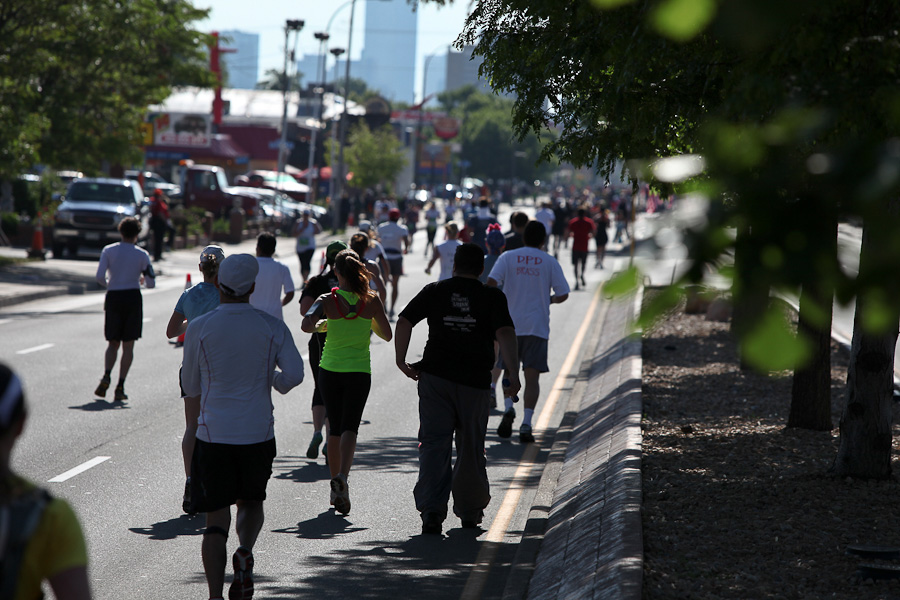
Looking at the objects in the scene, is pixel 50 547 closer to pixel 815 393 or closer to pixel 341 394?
pixel 341 394

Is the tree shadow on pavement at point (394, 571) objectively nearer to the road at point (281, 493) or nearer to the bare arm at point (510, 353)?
the road at point (281, 493)

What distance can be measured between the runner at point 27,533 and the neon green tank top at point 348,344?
5.42m

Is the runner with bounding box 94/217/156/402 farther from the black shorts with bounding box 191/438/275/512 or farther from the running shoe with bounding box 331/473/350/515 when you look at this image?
the black shorts with bounding box 191/438/275/512

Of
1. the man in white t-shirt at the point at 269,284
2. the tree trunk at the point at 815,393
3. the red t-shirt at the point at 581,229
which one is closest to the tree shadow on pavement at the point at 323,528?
the man in white t-shirt at the point at 269,284

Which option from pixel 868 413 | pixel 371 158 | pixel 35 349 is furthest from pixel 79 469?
pixel 371 158

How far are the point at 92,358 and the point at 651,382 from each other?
24.1ft

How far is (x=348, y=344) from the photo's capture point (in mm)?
8266

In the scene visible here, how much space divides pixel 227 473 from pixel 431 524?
232 cm

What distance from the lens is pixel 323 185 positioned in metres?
79.2

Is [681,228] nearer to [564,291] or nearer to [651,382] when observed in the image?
[564,291]

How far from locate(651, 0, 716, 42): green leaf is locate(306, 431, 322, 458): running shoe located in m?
7.93

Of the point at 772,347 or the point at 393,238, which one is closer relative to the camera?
the point at 772,347

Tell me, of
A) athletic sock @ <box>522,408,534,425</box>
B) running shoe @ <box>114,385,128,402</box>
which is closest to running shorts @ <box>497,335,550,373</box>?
athletic sock @ <box>522,408,534,425</box>

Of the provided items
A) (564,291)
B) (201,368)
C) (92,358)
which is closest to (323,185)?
(92,358)
